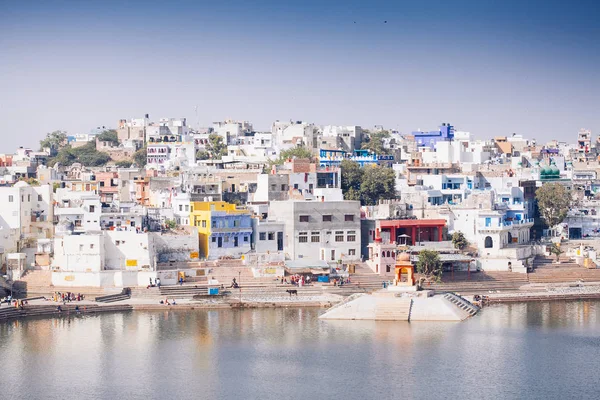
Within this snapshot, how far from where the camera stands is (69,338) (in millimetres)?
30859

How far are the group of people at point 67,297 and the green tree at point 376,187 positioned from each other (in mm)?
14389

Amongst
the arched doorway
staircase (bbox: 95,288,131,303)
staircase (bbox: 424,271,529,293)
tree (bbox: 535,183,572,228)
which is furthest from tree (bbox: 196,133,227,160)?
staircase (bbox: 95,288,131,303)

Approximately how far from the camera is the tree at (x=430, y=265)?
1490 inches

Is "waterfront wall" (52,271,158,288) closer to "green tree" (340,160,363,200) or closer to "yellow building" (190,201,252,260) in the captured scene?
"yellow building" (190,201,252,260)

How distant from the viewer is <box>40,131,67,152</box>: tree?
71625 mm

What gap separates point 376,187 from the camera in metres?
46.0

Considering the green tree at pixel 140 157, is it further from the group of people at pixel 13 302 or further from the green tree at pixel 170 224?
the group of people at pixel 13 302

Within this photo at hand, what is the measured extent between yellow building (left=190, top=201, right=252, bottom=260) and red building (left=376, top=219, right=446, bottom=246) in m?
4.74

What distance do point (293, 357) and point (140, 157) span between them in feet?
119

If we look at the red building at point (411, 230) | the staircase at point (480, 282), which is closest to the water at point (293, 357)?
the staircase at point (480, 282)

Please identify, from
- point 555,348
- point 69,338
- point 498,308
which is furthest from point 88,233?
point 555,348

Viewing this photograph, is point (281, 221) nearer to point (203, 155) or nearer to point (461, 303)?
point (461, 303)

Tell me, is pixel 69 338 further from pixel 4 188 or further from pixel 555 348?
pixel 555 348

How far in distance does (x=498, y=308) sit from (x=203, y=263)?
9.64m
